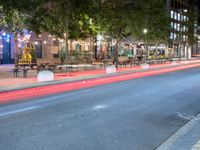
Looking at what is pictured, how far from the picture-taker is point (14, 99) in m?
14.8

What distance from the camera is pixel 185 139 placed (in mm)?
7969

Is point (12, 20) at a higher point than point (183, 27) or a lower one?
lower

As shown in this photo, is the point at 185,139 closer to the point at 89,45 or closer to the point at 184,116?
the point at 184,116

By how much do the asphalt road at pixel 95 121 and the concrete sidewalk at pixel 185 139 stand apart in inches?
9.5

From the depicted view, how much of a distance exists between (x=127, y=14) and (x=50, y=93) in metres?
27.6

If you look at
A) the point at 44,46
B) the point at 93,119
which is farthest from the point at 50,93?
the point at 44,46

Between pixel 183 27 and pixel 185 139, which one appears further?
pixel 183 27

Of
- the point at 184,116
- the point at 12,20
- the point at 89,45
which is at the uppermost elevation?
the point at 12,20

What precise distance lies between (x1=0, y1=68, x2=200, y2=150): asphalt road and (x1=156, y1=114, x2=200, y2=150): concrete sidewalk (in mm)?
240

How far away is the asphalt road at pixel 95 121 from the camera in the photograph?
7817 millimetres

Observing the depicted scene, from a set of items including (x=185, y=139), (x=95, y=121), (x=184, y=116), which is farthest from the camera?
(x=184, y=116)

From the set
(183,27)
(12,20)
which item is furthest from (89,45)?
(183,27)

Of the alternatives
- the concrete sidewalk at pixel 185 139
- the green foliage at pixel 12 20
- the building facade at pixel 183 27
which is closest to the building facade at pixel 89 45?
the building facade at pixel 183 27

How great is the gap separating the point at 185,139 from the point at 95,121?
9.15 ft
